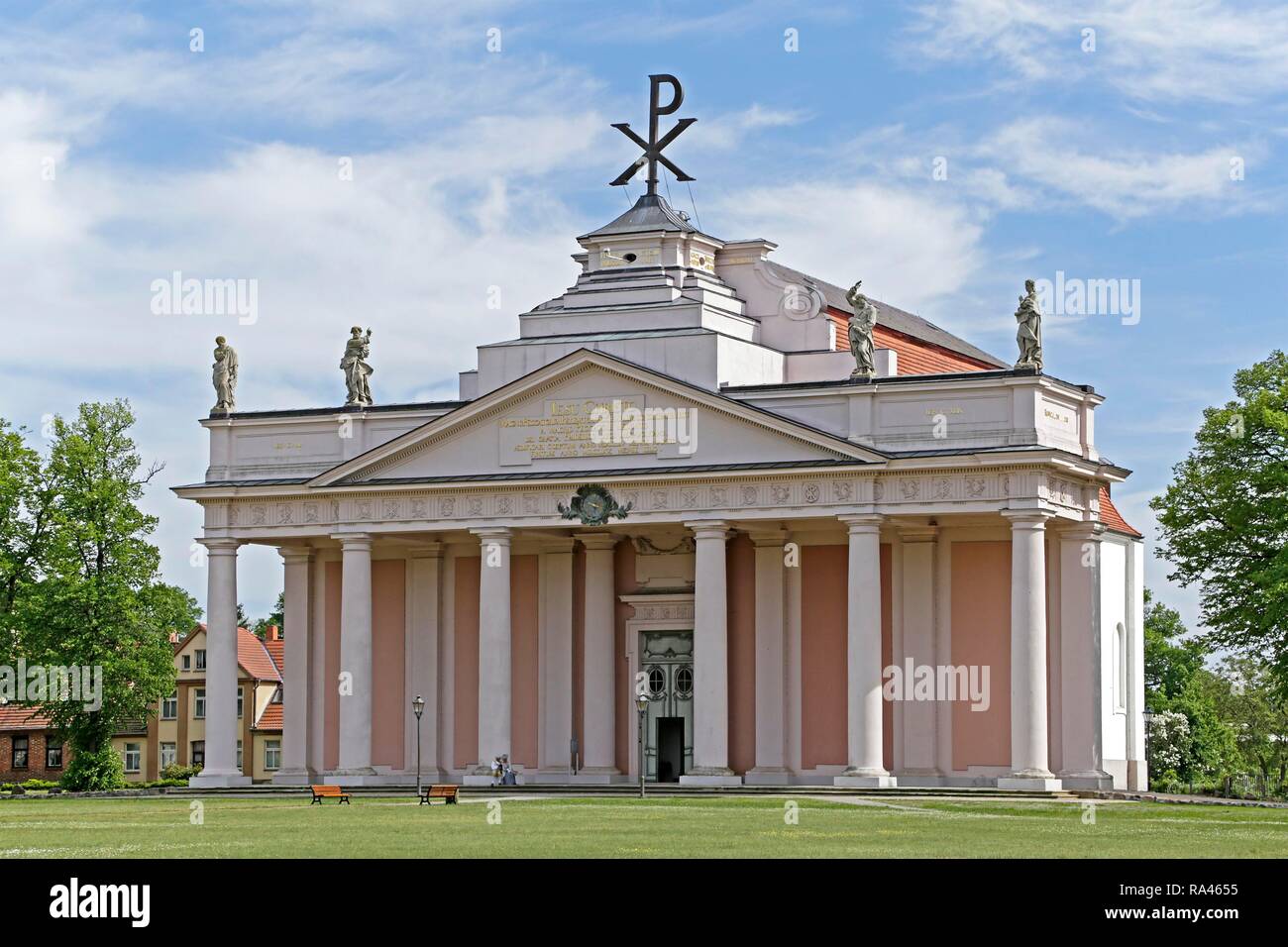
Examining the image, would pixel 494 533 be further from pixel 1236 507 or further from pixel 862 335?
pixel 1236 507

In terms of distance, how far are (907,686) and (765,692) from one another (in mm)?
3992

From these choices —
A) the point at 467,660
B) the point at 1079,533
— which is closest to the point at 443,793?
the point at 467,660

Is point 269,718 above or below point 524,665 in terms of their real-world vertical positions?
below

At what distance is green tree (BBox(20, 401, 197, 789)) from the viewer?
265 feet

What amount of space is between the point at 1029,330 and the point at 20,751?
64651 mm

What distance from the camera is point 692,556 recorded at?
68438 millimetres

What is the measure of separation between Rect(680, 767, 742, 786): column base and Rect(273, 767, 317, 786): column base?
484 inches

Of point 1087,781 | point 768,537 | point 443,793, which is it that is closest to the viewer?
point 443,793

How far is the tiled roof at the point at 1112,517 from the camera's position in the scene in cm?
7056

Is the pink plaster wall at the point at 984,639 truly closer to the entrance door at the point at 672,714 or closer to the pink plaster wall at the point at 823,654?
the pink plaster wall at the point at 823,654

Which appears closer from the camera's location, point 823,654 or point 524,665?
point 823,654

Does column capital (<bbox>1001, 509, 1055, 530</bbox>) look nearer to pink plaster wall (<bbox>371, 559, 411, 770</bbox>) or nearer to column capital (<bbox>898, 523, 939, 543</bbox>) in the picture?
column capital (<bbox>898, 523, 939, 543</bbox>)

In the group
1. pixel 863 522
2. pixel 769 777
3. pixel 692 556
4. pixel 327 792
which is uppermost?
pixel 863 522
